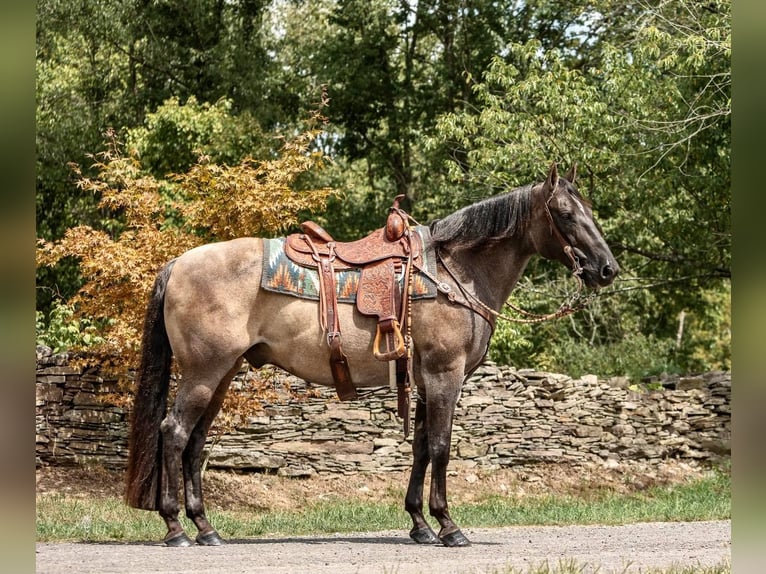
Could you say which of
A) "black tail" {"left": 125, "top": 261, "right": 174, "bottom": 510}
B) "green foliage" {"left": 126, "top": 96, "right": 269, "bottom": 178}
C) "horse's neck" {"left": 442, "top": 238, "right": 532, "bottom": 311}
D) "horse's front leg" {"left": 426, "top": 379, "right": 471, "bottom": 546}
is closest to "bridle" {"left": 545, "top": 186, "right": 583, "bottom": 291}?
"horse's neck" {"left": 442, "top": 238, "right": 532, "bottom": 311}

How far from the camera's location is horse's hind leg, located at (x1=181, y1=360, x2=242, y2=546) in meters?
6.79

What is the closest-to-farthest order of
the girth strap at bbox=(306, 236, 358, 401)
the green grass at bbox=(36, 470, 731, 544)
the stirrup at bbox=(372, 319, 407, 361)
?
the stirrup at bbox=(372, 319, 407, 361) < the girth strap at bbox=(306, 236, 358, 401) < the green grass at bbox=(36, 470, 731, 544)

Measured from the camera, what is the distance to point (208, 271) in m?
6.80

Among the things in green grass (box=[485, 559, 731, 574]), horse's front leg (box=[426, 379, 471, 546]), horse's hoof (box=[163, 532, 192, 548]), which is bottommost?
horse's hoof (box=[163, 532, 192, 548])

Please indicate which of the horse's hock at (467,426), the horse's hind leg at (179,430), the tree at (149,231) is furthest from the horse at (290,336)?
the horse's hock at (467,426)

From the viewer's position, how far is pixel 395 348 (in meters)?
6.64

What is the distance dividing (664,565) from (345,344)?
8.01ft

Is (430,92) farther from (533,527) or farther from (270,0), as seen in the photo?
(533,527)

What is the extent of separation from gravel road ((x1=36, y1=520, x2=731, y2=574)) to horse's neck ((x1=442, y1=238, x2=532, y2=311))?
5.70 feet

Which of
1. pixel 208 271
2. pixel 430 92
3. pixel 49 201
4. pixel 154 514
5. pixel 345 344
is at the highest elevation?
pixel 430 92

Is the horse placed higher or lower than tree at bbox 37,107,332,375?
lower

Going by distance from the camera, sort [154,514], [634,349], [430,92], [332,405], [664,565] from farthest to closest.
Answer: [430,92] → [634,349] → [332,405] → [154,514] → [664,565]

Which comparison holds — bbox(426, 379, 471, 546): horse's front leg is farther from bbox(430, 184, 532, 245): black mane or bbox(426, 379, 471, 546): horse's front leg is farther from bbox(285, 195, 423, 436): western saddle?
bbox(430, 184, 532, 245): black mane
